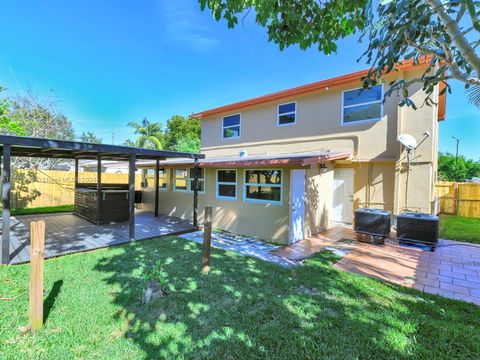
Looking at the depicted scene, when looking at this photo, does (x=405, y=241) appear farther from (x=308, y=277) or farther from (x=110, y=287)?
(x=110, y=287)

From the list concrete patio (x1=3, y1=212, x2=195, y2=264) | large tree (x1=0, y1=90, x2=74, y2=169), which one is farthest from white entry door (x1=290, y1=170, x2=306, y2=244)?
large tree (x1=0, y1=90, x2=74, y2=169)

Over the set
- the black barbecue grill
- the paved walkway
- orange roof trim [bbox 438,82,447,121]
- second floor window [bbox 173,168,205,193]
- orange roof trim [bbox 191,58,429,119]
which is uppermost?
orange roof trim [bbox 191,58,429,119]

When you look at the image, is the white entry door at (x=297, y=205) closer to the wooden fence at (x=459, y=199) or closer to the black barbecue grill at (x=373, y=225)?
the black barbecue grill at (x=373, y=225)

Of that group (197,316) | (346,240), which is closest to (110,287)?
(197,316)

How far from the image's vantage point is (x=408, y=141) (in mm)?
7812

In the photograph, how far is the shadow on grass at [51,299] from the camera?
132 inches

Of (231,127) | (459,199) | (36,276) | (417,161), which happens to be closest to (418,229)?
(417,161)

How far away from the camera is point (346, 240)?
25.8 ft

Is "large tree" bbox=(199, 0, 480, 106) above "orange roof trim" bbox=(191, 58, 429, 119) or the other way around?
the other way around

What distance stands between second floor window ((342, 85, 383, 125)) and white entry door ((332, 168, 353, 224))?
2189 millimetres

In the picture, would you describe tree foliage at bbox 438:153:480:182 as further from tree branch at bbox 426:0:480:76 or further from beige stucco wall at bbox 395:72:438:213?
tree branch at bbox 426:0:480:76

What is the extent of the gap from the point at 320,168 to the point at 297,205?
213 centimetres

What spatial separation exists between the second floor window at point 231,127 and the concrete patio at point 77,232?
229 inches

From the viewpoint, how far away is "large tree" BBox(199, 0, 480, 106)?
2.94 metres
